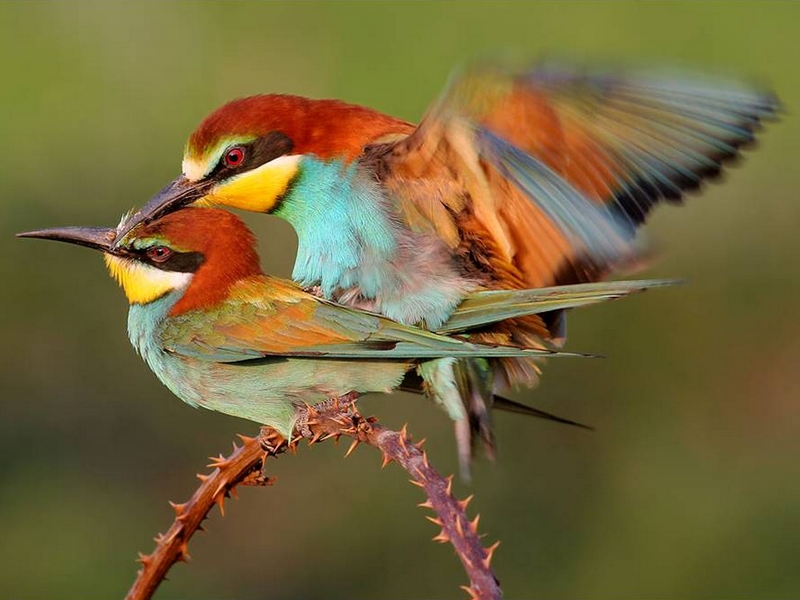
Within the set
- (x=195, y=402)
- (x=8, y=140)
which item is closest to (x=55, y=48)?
(x=8, y=140)

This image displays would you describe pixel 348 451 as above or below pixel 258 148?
below

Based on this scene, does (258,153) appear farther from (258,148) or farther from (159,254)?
(159,254)

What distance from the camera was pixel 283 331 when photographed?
8.28 ft

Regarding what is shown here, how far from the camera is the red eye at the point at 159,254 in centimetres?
252

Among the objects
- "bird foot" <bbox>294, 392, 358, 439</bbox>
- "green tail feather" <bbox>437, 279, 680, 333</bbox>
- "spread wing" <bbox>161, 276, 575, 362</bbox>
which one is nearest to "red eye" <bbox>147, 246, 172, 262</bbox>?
"spread wing" <bbox>161, 276, 575, 362</bbox>

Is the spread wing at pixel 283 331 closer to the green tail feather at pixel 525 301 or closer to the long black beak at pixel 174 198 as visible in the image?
the green tail feather at pixel 525 301

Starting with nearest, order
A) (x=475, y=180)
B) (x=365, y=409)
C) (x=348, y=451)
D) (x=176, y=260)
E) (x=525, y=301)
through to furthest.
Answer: (x=348, y=451) < (x=525, y=301) < (x=475, y=180) < (x=176, y=260) < (x=365, y=409)

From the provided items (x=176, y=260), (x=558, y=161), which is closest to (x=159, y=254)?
(x=176, y=260)

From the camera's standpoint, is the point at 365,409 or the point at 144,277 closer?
the point at 144,277

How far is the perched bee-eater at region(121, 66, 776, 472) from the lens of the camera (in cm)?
239

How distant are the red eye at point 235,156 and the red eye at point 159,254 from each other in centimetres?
18

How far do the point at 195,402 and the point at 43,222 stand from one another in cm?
302

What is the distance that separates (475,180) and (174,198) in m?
0.49

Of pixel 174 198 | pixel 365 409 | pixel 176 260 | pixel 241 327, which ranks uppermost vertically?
pixel 174 198
